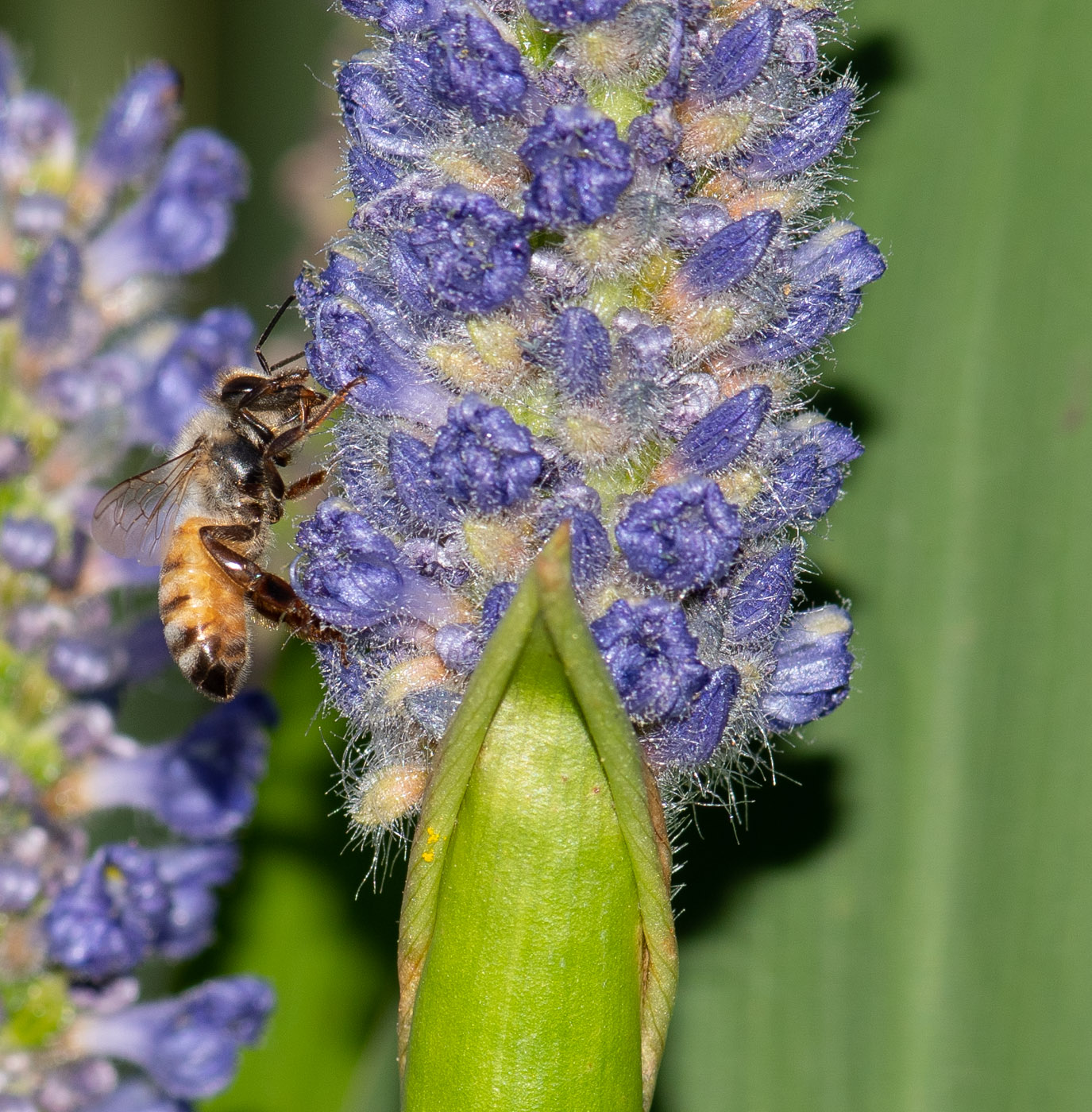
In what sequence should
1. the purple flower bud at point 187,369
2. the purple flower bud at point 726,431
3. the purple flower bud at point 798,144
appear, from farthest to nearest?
the purple flower bud at point 187,369, the purple flower bud at point 798,144, the purple flower bud at point 726,431

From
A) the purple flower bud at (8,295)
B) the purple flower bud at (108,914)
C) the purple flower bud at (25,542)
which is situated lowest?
the purple flower bud at (108,914)

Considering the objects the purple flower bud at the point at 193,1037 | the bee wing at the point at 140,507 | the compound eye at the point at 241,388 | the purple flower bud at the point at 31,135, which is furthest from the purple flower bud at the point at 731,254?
the purple flower bud at the point at 31,135

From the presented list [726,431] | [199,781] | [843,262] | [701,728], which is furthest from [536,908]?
[199,781]

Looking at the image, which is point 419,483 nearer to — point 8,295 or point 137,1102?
point 8,295

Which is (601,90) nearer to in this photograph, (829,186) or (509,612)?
(509,612)

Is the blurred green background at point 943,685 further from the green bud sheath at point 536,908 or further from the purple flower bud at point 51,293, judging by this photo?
the purple flower bud at point 51,293

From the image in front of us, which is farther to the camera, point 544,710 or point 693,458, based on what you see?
point 693,458

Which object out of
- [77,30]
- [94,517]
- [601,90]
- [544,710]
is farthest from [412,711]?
[77,30]
